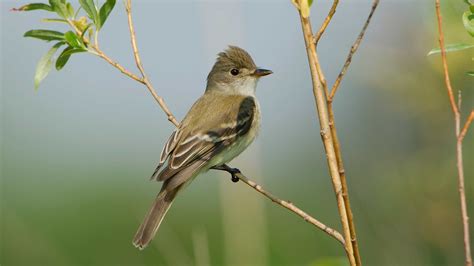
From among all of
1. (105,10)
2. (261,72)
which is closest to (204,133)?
(261,72)

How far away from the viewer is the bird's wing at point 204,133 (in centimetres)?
410

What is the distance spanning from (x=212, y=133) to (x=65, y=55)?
179 cm

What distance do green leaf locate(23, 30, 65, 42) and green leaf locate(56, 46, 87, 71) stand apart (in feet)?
→ 0.16

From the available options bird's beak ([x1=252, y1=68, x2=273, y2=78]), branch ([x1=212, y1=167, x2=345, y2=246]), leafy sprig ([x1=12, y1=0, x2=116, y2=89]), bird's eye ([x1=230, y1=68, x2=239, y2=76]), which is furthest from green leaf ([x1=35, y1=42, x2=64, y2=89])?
bird's eye ([x1=230, y1=68, x2=239, y2=76])

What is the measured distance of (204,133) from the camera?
4.35 m

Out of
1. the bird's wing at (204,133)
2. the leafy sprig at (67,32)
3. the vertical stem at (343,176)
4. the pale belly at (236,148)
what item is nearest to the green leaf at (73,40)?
the leafy sprig at (67,32)

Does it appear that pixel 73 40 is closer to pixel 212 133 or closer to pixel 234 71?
pixel 212 133

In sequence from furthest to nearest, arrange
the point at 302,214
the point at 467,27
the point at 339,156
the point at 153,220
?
the point at 153,220 → the point at 302,214 → the point at 467,27 → the point at 339,156

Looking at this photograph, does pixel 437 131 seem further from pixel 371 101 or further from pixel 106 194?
pixel 106 194

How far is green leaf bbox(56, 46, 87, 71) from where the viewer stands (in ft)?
8.55

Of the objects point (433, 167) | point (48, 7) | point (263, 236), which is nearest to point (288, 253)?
point (433, 167)

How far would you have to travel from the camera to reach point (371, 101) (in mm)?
5477

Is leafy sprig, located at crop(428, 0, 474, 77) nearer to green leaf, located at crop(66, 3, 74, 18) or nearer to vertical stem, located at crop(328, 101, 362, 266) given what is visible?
vertical stem, located at crop(328, 101, 362, 266)

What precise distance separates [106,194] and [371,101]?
3.20 metres
